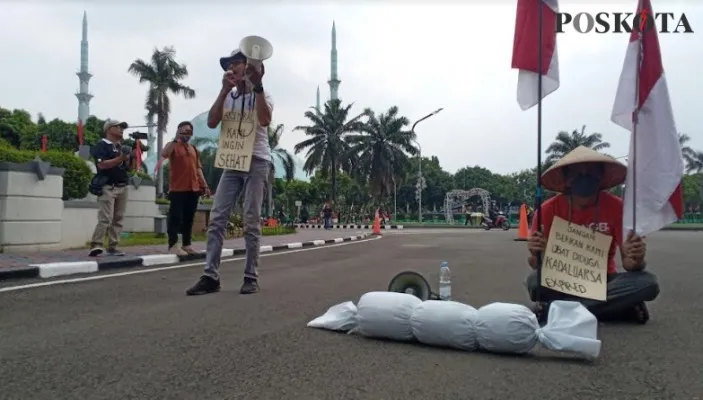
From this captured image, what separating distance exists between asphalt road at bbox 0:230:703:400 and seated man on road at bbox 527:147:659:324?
0.16 metres

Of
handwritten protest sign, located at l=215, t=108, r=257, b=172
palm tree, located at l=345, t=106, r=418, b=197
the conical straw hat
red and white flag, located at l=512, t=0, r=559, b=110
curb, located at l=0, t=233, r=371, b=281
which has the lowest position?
curb, located at l=0, t=233, r=371, b=281

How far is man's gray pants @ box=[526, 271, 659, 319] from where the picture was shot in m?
3.69

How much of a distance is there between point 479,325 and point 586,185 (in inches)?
60.4

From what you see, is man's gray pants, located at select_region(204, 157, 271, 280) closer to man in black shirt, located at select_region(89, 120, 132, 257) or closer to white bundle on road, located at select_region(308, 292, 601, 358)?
white bundle on road, located at select_region(308, 292, 601, 358)

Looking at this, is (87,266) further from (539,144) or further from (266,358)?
(539,144)

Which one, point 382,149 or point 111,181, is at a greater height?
point 382,149

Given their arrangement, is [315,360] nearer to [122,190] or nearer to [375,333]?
[375,333]

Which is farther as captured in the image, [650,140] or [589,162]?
[589,162]

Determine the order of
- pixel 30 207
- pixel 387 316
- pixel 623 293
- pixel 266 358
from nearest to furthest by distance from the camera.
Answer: pixel 266 358, pixel 387 316, pixel 623 293, pixel 30 207

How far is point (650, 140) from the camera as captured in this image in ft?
11.7

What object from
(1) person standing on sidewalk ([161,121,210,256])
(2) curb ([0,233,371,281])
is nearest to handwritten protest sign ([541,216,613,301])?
(2) curb ([0,233,371,281])

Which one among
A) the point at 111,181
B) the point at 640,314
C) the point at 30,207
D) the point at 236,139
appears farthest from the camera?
the point at 30,207

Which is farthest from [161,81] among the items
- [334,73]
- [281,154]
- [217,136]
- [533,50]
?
[334,73]

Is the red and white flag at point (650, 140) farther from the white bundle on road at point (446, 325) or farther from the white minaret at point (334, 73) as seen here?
the white minaret at point (334, 73)
